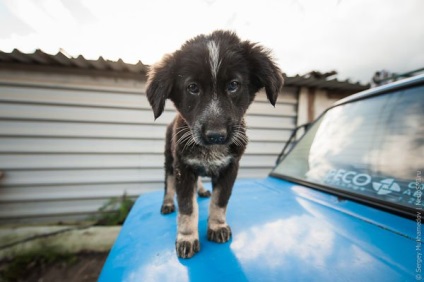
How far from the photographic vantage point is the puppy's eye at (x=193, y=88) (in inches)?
65.3

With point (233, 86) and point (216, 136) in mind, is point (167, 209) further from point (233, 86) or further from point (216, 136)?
point (233, 86)

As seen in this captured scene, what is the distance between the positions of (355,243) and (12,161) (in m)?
5.82

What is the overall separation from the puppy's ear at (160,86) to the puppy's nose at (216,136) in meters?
0.59

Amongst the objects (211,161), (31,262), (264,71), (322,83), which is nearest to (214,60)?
(264,71)

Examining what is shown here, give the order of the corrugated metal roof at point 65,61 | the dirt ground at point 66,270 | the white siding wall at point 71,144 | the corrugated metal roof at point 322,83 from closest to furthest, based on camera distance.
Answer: the dirt ground at point 66,270 → the corrugated metal roof at point 65,61 → the white siding wall at point 71,144 → the corrugated metal roof at point 322,83

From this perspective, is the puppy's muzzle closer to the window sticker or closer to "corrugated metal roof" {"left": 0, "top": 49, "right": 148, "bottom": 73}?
the window sticker

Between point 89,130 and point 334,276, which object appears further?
point 89,130

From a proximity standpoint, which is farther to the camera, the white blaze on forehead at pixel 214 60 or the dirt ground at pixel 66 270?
the dirt ground at pixel 66 270

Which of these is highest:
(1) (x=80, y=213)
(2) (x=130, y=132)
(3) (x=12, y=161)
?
(2) (x=130, y=132)

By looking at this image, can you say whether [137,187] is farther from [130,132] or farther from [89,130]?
[89,130]

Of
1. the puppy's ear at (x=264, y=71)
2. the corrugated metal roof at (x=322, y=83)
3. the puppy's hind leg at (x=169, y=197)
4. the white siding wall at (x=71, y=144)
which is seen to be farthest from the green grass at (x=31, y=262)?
the corrugated metal roof at (x=322, y=83)

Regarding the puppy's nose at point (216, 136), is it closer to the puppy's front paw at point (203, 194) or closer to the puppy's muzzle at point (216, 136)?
the puppy's muzzle at point (216, 136)

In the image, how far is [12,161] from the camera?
4.50m

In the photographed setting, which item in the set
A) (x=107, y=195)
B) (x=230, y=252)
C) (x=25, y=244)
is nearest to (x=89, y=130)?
(x=107, y=195)
